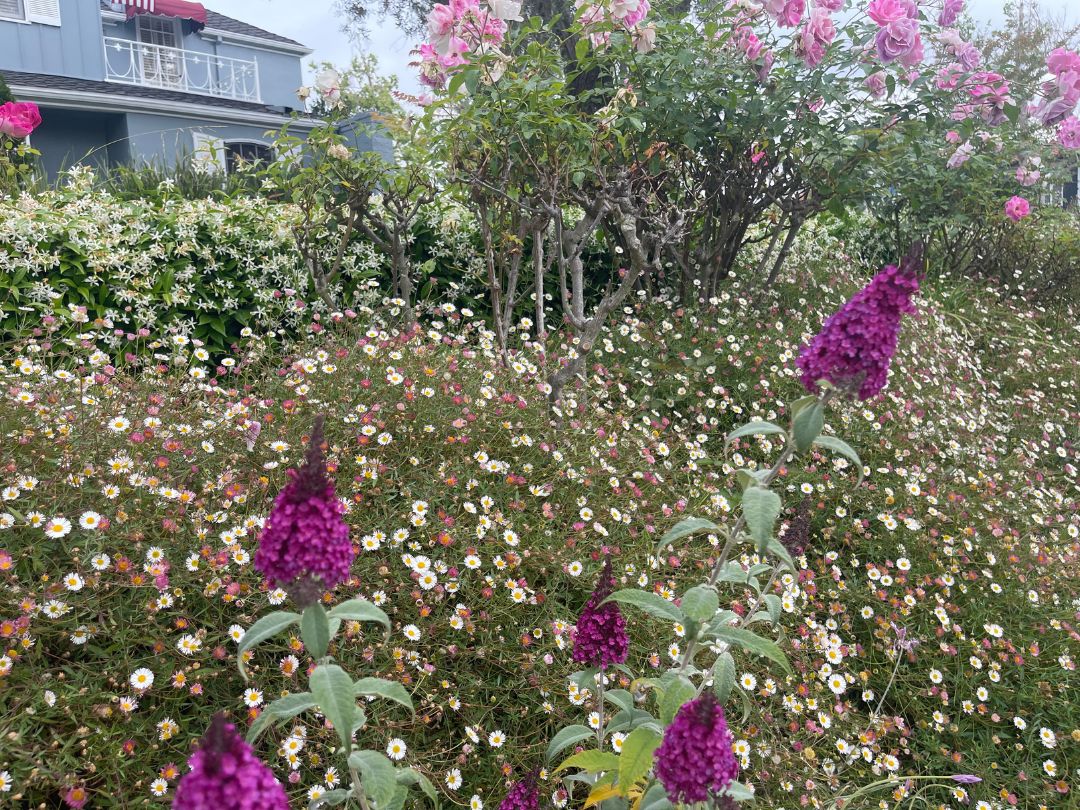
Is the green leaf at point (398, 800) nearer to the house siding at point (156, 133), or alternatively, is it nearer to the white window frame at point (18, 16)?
the house siding at point (156, 133)

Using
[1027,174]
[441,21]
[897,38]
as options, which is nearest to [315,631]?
[441,21]

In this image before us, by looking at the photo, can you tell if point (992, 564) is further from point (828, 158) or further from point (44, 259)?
point (44, 259)

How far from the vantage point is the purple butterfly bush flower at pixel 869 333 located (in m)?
1.38

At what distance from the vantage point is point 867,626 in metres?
3.15

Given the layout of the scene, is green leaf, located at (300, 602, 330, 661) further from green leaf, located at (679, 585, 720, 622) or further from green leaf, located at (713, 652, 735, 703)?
green leaf, located at (713, 652, 735, 703)

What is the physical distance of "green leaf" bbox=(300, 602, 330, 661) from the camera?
3.69 feet

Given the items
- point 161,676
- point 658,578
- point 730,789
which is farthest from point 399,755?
point 658,578

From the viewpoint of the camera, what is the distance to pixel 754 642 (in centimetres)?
150

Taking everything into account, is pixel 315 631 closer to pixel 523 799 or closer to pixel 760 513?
pixel 523 799

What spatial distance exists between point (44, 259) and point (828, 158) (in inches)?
188

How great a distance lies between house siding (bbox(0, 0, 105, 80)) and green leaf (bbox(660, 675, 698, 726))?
2031cm

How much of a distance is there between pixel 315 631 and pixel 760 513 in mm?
801

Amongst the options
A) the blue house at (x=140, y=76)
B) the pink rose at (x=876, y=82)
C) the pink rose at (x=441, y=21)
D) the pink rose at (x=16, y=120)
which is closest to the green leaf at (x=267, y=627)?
the pink rose at (x=441, y=21)

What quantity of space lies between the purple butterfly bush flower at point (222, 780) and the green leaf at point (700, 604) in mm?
868
